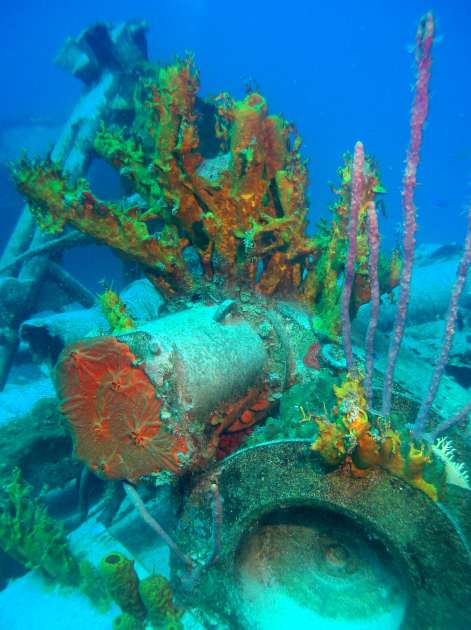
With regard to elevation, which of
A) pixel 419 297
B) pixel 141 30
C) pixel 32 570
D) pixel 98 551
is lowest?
pixel 32 570

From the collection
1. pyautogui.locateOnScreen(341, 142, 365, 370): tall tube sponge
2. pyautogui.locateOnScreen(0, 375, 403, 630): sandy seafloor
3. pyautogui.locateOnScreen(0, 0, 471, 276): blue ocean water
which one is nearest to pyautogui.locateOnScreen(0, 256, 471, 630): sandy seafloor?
pyautogui.locateOnScreen(0, 375, 403, 630): sandy seafloor

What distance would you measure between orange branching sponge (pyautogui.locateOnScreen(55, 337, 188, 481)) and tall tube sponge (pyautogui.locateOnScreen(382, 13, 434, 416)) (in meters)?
1.57

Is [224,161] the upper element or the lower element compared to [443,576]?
upper

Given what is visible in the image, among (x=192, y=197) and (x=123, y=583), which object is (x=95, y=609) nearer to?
(x=123, y=583)

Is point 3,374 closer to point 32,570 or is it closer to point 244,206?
point 32,570

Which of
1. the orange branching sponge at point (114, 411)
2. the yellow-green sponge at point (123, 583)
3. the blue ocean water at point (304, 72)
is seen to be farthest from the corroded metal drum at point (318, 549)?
the blue ocean water at point (304, 72)

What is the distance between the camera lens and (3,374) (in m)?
7.07

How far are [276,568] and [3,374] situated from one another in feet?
21.7

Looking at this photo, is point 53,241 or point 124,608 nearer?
point 124,608

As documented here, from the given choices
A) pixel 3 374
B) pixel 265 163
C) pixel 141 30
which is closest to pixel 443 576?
A: pixel 265 163

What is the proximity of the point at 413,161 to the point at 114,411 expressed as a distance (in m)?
2.30

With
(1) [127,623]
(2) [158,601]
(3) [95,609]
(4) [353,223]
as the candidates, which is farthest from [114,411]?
(3) [95,609]

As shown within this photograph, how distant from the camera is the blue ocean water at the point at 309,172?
2.33 m

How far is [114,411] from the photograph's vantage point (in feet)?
7.59
